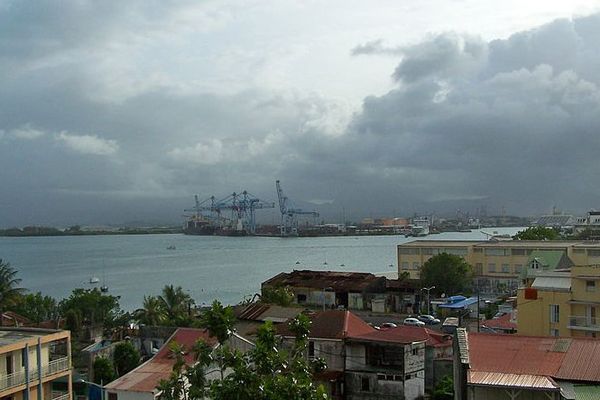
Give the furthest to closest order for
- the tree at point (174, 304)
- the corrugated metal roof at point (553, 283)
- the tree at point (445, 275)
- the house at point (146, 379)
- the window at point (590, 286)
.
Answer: the tree at point (445, 275)
the tree at point (174, 304)
the corrugated metal roof at point (553, 283)
the window at point (590, 286)
the house at point (146, 379)

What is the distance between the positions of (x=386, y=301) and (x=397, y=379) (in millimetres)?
16200

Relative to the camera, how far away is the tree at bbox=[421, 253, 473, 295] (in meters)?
27.8

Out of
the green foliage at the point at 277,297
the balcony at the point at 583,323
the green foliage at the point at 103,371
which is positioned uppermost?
the balcony at the point at 583,323

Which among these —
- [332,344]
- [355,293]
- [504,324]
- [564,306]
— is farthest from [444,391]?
[355,293]

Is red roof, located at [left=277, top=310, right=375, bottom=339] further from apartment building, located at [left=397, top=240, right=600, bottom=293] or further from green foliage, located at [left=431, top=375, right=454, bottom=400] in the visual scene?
apartment building, located at [left=397, top=240, right=600, bottom=293]

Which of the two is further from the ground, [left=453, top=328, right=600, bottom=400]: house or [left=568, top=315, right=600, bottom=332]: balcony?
[left=453, top=328, right=600, bottom=400]: house

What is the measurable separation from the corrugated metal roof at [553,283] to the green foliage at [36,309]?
1604 centimetres

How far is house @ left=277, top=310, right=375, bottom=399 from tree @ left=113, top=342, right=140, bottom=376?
508 centimetres

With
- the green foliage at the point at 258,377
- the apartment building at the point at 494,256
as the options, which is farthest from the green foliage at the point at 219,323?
the apartment building at the point at 494,256

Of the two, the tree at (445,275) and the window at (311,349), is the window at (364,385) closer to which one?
the window at (311,349)

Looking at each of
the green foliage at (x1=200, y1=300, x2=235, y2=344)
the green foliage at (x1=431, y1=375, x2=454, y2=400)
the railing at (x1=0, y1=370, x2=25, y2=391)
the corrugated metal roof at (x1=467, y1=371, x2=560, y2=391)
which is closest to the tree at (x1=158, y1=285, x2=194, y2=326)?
the railing at (x1=0, y1=370, x2=25, y2=391)

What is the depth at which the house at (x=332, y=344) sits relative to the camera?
11.0m

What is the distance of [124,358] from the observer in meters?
15.1

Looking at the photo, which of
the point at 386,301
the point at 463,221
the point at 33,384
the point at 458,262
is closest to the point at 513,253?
the point at 458,262
